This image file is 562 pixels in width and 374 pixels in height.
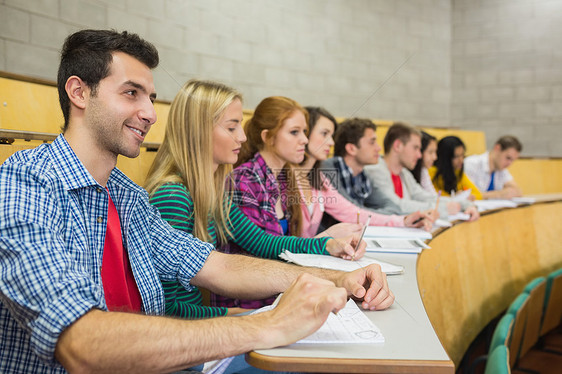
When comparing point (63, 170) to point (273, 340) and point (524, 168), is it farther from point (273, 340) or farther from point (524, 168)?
point (524, 168)

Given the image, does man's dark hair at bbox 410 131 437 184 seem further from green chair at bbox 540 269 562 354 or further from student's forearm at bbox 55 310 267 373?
student's forearm at bbox 55 310 267 373

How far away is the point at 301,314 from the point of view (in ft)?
2.21

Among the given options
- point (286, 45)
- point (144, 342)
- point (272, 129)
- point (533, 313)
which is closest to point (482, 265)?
point (533, 313)

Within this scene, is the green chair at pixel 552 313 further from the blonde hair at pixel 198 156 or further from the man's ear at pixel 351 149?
the blonde hair at pixel 198 156

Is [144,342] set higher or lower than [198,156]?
lower

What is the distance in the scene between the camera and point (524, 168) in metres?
4.68

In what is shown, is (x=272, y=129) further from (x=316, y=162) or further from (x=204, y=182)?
(x=204, y=182)

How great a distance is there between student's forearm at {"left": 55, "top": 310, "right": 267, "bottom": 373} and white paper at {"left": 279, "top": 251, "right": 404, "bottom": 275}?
50 centimetres

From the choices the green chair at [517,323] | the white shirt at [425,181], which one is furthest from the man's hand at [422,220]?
the white shirt at [425,181]

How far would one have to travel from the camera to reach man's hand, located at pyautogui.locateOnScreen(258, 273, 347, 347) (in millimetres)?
665

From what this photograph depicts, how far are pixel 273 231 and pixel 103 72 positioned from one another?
93cm

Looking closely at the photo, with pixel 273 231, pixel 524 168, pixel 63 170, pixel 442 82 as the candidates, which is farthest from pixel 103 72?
pixel 442 82

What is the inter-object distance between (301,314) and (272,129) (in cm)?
135

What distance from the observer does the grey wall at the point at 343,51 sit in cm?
282
